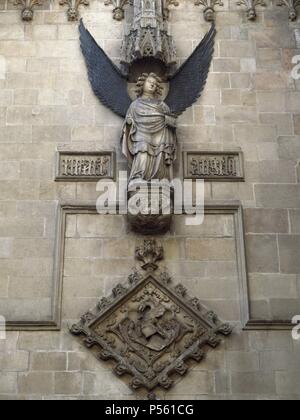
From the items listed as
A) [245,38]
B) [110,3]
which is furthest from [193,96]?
[110,3]

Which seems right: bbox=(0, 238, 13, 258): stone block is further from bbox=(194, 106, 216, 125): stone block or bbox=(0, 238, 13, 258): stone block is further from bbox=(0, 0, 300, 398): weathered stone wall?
bbox=(194, 106, 216, 125): stone block

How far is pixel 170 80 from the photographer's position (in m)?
13.0

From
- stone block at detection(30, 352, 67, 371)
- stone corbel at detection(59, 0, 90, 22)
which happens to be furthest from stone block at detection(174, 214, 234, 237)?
stone corbel at detection(59, 0, 90, 22)

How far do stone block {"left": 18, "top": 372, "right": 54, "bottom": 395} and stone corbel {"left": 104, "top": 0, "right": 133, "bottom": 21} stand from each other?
6.33 m

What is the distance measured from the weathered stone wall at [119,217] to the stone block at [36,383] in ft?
0.05

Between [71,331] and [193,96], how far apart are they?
4406 millimetres

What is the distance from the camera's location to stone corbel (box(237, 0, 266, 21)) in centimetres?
1356

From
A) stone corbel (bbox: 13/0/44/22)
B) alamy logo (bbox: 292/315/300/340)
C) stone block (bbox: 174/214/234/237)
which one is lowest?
Answer: alamy logo (bbox: 292/315/300/340)

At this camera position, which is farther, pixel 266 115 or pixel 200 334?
pixel 266 115

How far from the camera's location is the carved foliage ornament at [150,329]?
10.7m

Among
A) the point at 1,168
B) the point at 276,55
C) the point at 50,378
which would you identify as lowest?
the point at 50,378

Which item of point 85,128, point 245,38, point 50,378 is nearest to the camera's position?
point 50,378

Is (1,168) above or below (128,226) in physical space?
above

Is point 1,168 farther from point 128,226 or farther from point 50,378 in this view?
point 50,378
